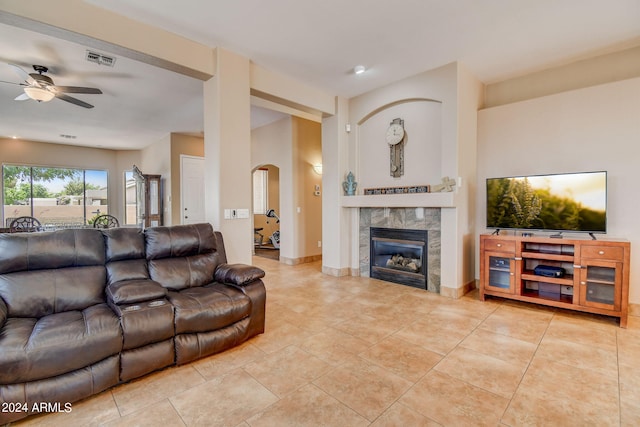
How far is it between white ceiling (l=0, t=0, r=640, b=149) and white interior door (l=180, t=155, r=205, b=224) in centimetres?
270

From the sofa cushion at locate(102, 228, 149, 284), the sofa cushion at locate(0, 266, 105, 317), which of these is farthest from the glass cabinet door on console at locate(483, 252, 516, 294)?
the sofa cushion at locate(0, 266, 105, 317)

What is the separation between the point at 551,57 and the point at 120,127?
25.8 feet

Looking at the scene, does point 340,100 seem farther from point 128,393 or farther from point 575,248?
point 128,393

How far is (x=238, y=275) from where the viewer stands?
2.70 metres

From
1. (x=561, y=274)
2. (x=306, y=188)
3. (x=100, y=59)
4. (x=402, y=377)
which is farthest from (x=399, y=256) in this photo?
(x=100, y=59)

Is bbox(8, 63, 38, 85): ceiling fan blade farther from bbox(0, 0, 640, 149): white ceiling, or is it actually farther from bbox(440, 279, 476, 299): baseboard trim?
bbox(440, 279, 476, 299): baseboard trim

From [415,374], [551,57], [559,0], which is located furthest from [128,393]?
[551,57]

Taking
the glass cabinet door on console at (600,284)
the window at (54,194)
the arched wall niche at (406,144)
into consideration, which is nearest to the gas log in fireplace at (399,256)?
the arched wall niche at (406,144)

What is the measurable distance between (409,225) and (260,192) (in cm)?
596

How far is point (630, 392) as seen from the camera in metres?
1.94

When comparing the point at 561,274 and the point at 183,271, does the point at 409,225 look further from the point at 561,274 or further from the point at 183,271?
the point at 183,271

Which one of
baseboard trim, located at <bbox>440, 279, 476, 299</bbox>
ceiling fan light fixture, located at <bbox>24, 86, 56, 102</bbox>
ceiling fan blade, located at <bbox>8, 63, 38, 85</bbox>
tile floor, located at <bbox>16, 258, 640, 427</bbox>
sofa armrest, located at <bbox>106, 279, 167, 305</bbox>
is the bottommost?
tile floor, located at <bbox>16, 258, 640, 427</bbox>

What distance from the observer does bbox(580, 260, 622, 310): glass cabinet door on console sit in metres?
2.97

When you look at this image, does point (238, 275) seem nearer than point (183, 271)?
Yes
